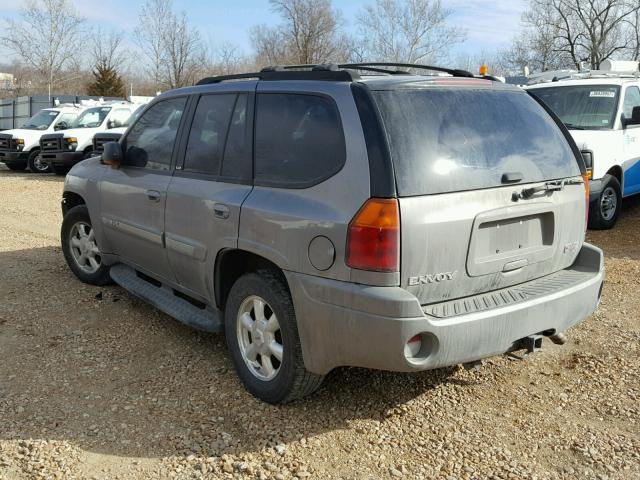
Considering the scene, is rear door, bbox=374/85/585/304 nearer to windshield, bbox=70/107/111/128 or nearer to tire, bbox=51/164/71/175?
tire, bbox=51/164/71/175

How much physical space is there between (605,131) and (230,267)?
6.55m

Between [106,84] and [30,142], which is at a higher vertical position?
[106,84]

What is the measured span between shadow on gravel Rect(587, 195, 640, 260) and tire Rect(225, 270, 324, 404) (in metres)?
4.98

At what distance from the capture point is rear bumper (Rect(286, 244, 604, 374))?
2822mm

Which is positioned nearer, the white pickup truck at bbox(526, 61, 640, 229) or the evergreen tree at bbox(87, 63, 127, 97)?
the white pickup truck at bbox(526, 61, 640, 229)

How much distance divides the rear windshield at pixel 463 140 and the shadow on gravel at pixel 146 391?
4.48 ft

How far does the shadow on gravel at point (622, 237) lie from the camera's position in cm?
717

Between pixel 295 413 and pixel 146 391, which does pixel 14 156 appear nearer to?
pixel 146 391

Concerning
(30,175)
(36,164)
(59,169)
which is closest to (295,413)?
(59,169)

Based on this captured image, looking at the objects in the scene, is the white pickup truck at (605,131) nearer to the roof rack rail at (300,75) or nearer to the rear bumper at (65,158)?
the roof rack rail at (300,75)

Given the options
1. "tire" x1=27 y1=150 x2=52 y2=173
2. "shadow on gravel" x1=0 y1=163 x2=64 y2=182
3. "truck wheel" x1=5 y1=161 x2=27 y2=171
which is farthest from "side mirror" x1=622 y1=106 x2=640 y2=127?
"truck wheel" x1=5 y1=161 x2=27 y2=171

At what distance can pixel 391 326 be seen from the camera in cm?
281

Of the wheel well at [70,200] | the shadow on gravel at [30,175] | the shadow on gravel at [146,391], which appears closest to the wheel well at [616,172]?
the shadow on gravel at [146,391]

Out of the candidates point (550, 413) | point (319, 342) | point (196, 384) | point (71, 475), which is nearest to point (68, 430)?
point (71, 475)
